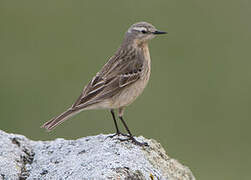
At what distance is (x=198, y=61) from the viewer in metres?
21.7

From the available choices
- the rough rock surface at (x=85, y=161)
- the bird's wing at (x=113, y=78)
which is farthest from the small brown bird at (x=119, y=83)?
the rough rock surface at (x=85, y=161)

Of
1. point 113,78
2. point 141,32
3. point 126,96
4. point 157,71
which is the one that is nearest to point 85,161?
point 126,96

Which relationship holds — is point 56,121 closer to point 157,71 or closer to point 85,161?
point 85,161

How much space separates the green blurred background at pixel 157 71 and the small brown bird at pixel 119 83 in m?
6.48

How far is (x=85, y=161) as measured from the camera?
675 cm

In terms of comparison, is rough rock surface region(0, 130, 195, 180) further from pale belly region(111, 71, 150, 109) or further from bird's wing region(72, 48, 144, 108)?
pale belly region(111, 71, 150, 109)

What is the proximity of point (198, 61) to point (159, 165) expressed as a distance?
48.2ft

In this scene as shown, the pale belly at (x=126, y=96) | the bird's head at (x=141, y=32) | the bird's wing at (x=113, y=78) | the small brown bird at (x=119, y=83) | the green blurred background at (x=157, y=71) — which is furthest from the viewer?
the green blurred background at (x=157, y=71)

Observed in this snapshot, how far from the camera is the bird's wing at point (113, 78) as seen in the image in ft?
27.8

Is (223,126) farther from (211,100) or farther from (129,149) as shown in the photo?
(129,149)

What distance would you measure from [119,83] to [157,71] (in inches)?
442

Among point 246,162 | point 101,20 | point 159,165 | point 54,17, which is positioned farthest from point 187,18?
point 159,165

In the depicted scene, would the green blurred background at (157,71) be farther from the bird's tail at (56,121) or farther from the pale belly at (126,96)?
the bird's tail at (56,121)

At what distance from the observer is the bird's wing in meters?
8.47
